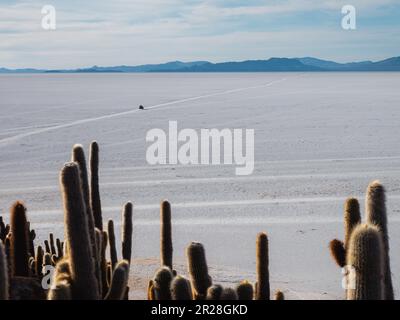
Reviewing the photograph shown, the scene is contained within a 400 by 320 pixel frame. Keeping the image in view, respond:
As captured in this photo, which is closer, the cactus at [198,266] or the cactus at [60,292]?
the cactus at [60,292]

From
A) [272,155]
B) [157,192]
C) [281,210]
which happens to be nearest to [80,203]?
[281,210]

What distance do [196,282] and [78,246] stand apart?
0.61 meters

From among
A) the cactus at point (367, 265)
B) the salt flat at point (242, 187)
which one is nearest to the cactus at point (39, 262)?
the cactus at point (367, 265)

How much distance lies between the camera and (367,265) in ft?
6.03

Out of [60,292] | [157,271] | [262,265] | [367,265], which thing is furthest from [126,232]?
[367,265]

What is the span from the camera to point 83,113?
29.8m

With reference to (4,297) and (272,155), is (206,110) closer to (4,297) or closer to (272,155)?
(272,155)

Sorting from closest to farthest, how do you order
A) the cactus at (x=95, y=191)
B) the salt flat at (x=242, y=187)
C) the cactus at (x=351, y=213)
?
the cactus at (x=351, y=213) < the cactus at (x=95, y=191) < the salt flat at (x=242, y=187)

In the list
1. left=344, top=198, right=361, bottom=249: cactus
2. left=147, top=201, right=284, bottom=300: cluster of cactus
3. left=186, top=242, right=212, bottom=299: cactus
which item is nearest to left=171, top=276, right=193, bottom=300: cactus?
left=147, top=201, right=284, bottom=300: cluster of cactus

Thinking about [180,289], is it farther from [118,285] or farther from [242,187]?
[242,187]

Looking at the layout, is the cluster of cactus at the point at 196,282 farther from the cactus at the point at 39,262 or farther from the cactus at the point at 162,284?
the cactus at the point at 39,262

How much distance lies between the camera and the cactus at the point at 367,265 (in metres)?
1.83

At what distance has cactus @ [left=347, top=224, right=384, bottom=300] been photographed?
1834 millimetres

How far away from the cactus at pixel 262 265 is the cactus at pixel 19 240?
99cm
